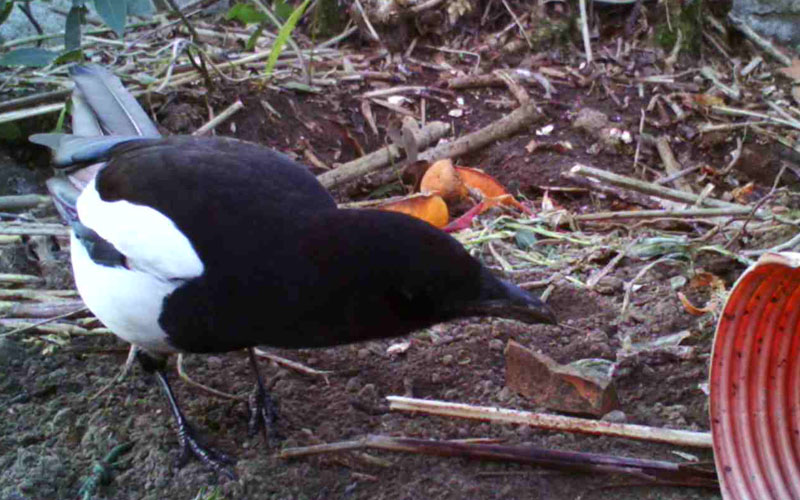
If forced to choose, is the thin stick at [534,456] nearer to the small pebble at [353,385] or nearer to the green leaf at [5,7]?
the small pebble at [353,385]

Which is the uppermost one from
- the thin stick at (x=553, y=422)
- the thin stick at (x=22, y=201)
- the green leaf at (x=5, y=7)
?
the green leaf at (x=5, y=7)

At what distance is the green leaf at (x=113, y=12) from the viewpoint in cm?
367

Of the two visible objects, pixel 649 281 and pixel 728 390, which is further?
pixel 649 281

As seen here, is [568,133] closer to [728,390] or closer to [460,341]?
[460,341]

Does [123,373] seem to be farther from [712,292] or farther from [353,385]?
[712,292]

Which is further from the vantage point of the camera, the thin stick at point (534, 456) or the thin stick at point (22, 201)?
the thin stick at point (22, 201)

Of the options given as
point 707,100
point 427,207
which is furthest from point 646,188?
point 707,100

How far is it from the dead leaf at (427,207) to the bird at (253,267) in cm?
110

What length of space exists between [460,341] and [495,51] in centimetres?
275

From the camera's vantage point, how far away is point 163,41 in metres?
5.18

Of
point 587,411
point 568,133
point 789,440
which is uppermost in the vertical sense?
point 789,440

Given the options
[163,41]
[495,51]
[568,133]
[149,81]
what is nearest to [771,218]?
[568,133]

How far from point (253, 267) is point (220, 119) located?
7.85 feet

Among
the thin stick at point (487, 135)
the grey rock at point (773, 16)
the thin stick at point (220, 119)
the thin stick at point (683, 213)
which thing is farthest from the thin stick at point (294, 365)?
the grey rock at point (773, 16)
